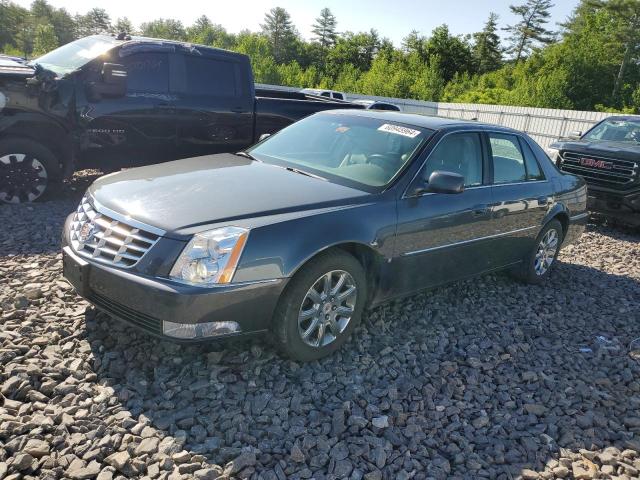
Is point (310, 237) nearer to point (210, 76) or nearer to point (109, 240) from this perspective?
point (109, 240)

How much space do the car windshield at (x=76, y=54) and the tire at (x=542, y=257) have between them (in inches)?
218

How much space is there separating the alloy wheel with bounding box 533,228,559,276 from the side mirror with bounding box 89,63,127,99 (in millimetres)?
5083

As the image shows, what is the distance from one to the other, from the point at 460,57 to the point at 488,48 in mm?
7587

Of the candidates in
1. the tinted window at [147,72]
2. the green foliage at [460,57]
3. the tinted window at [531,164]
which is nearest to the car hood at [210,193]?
the tinted window at [531,164]

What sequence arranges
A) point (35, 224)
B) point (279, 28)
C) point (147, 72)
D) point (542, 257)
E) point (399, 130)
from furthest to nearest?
Result: point (279, 28) < point (147, 72) < point (542, 257) < point (35, 224) < point (399, 130)

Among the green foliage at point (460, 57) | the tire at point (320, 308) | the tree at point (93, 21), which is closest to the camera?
the tire at point (320, 308)

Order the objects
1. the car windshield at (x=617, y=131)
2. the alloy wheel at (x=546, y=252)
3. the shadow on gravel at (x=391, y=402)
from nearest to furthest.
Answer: the shadow on gravel at (x=391, y=402)
the alloy wheel at (x=546, y=252)
the car windshield at (x=617, y=131)

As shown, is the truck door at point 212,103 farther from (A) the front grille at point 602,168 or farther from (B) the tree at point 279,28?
(B) the tree at point 279,28

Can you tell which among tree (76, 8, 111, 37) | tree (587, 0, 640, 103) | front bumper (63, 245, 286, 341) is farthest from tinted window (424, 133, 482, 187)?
tree (76, 8, 111, 37)

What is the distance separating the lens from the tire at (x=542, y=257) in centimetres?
548

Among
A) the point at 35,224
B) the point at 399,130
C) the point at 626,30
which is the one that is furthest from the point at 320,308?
the point at 626,30

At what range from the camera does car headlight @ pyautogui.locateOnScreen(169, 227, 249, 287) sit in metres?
2.91

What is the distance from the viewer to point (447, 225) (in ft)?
13.7

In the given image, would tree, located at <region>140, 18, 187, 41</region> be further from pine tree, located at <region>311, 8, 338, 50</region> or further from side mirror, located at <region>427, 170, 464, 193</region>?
side mirror, located at <region>427, 170, 464, 193</region>
